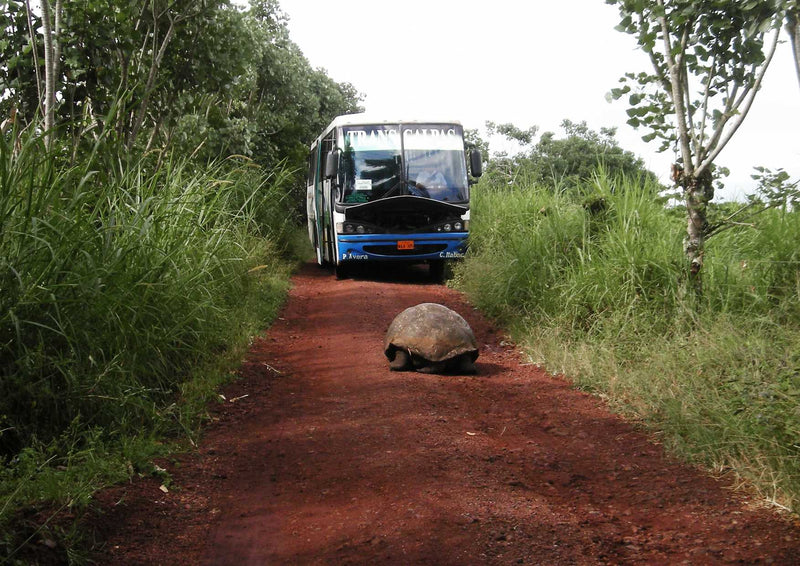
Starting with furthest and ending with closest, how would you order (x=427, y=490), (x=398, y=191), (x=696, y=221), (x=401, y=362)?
1. (x=398, y=191)
2. (x=401, y=362)
3. (x=696, y=221)
4. (x=427, y=490)

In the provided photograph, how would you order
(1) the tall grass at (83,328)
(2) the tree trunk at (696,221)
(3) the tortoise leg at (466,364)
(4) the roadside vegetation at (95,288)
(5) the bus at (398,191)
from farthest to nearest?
1. (5) the bus at (398,191)
2. (3) the tortoise leg at (466,364)
3. (2) the tree trunk at (696,221)
4. (1) the tall grass at (83,328)
5. (4) the roadside vegetation at (95,288)

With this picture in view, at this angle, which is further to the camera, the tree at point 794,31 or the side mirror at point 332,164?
the side mirror at point 332,164

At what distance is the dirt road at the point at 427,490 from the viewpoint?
3.48 metres

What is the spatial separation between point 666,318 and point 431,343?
6.21 feet

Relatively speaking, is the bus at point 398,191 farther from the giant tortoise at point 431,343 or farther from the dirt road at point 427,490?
the dirt road at point 427,490

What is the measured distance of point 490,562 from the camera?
332 centimetres

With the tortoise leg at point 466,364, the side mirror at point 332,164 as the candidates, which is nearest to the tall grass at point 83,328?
the tortoise leg at point 466,364

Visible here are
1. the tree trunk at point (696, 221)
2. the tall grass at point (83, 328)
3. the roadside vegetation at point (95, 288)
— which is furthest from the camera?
the tree trunk at point (696, 221)

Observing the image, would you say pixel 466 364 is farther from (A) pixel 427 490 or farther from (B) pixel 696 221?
(A) pixel 427 490

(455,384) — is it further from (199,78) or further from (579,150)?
(579,150)

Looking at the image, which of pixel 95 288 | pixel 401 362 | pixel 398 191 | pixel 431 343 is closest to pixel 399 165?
pixel 398 191

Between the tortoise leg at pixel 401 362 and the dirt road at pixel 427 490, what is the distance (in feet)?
0.86

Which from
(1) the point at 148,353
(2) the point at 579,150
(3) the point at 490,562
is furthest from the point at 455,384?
(2) the point at 579,150

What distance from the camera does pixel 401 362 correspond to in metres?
6.85
